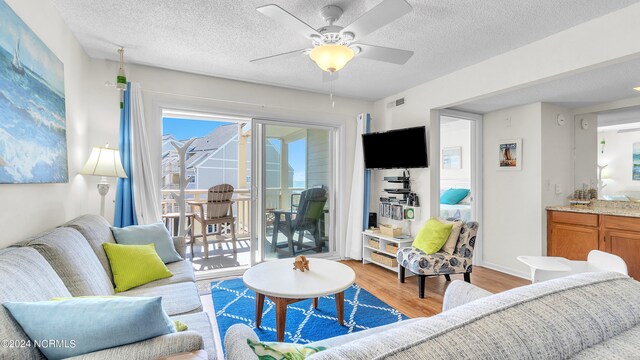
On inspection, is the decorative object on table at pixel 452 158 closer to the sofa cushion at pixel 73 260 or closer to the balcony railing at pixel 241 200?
the balcony railing at pixel 241 200

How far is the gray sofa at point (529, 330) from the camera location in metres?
0.57

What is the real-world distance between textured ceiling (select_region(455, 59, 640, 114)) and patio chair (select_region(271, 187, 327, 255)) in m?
2.26

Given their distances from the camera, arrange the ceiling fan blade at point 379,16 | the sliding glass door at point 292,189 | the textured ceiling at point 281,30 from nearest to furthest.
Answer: the ceiling fan blade at point 379,16, the textured ceiling at point 281,30, the sliding glass door at point 292,189

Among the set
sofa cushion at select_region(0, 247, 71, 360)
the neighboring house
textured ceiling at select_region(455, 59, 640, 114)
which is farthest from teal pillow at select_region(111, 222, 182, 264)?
textured ceiling at select_region(455, 59, 640, 114)

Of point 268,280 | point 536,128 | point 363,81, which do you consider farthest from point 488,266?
point 268,280

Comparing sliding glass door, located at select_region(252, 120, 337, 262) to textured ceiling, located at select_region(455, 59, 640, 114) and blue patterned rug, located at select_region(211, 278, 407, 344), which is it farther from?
textured ceiling, located at select_region(455, 59, 640, 114)

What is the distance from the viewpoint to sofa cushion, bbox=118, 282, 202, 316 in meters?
1.72

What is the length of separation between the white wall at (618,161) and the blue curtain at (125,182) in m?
5.28

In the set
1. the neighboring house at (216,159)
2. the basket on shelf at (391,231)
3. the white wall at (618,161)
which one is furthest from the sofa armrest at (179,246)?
the white wall at (618,161)

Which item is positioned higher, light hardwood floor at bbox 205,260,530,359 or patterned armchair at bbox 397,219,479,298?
patterned armchair at bbox 397,219,479,298

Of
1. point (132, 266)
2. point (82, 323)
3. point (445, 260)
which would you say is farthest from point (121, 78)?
point (445, 260)

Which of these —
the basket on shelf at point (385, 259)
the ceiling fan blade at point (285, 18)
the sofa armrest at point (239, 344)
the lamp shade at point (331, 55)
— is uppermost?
the ceiling fan blade at point (285, 18)

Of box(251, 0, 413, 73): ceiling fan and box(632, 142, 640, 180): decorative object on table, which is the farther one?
box(632, 142, 640, 180): decorative object on table

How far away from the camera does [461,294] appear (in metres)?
1.28
